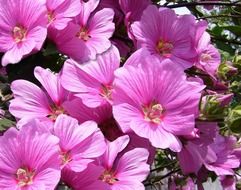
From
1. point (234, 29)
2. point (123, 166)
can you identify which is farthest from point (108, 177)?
point (234, 29)

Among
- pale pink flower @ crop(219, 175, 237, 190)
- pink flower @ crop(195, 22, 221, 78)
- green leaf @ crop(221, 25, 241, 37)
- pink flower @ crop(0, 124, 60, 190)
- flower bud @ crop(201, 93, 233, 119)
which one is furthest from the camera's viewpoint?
green leaf @ crop(221, 25, 241, 37)

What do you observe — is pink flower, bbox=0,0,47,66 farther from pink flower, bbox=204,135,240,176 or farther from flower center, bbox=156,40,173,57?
pink flower, bbox=204,135,240,176

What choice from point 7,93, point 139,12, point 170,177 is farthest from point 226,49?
point 7,93

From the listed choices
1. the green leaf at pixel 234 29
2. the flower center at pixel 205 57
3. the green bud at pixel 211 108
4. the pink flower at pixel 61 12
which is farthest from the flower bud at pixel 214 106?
the green leaf at pixel 234 29

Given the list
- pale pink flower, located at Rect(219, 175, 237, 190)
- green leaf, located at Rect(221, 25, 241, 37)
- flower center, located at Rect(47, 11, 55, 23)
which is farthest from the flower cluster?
green leaf, located at Rect(221, 25, 241, 37)

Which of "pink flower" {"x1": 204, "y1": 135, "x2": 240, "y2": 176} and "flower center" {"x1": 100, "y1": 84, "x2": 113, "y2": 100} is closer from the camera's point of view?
"flower center" {"x1": 100, "y1": 84, "x2": 113, "y2": 100}

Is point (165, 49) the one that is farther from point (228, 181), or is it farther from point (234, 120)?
point (228, 181)

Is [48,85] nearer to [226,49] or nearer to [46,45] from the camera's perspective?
[46,45]
